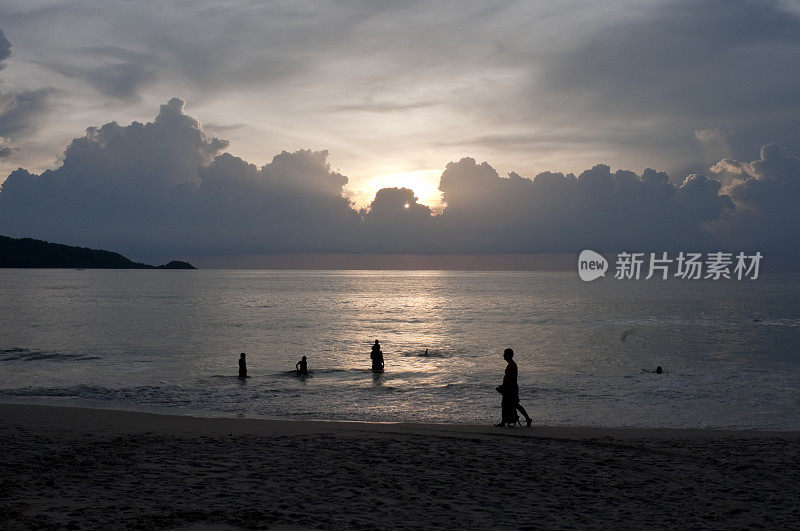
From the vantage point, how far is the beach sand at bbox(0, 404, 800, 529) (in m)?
9.94

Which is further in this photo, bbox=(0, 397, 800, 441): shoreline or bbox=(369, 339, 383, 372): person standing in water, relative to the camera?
bbox=(369, 339, 383, 372): person standing in water

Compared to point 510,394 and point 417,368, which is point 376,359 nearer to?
point 417,368

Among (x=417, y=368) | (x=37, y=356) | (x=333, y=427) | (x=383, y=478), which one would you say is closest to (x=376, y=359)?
(x=417, y=368)

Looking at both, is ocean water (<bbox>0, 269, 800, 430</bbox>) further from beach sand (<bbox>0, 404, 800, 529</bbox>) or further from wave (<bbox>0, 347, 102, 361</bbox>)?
beach sand (<bbox>0, 404, 800, 529</bbox>)

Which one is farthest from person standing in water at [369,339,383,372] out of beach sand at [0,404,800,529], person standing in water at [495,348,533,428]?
beach sand at [0,404,800,529]

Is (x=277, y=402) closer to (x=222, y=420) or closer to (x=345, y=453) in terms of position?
(x=222, y=420)

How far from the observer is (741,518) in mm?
10164

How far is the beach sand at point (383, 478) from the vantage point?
32.6ft

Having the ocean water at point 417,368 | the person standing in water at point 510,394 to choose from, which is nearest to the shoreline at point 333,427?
the person standing in water at point 510,394

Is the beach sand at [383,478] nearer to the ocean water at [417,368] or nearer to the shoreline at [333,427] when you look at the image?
the shoreline at [333,427]

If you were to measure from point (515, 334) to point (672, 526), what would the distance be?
5669cm

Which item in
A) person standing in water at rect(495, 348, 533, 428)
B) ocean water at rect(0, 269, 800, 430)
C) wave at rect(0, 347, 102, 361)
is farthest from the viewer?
wave at rect(0, 347, 102, 361)

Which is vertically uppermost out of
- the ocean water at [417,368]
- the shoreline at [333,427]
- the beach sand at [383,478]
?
the beach sand at [383,478]

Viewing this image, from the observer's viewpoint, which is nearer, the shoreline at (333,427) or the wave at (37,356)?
the shoreline at (333,427)
